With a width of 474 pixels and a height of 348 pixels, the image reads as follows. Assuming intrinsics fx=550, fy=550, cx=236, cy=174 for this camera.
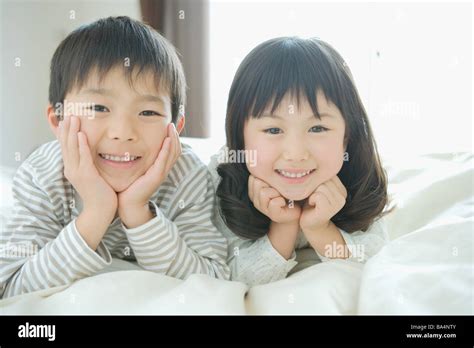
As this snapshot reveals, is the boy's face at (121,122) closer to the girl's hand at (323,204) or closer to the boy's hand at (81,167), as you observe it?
the boy's hand at (81,167)

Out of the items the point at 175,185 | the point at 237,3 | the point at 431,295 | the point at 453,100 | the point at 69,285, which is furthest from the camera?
the point at 453,100

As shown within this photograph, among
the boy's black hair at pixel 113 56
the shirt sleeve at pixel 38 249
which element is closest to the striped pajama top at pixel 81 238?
the shirt sleeve at pixel 38 249

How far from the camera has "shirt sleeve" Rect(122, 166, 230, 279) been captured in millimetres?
763

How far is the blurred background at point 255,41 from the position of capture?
1.19m

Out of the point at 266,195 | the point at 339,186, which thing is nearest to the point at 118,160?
the point at 266,195

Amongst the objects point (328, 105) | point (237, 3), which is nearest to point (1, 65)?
point (237, 3)

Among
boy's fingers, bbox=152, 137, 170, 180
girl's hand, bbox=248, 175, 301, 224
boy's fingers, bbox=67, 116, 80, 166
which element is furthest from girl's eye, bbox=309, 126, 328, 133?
boy's fingers, bbox=67, 116, 80, 166

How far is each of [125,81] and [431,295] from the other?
479 millimetres

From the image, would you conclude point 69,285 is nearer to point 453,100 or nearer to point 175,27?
point 175,27

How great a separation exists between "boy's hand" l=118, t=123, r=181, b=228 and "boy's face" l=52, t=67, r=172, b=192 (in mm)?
14

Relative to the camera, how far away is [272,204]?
807 millimetres

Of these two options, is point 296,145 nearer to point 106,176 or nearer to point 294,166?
point 294,166

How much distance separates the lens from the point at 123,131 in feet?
2.46
